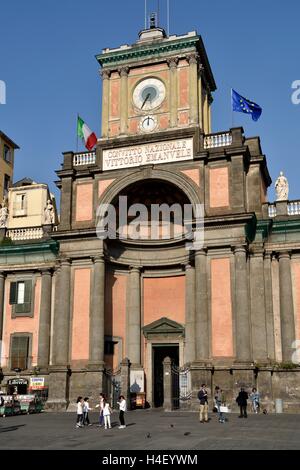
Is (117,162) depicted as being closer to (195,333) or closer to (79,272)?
(79,272)

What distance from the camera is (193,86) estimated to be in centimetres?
3522

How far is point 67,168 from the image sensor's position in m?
36.1

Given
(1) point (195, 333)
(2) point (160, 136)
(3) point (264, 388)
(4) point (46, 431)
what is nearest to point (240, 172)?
(2) point (160, 136)

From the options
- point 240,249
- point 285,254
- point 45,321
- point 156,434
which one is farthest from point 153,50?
point 156,434

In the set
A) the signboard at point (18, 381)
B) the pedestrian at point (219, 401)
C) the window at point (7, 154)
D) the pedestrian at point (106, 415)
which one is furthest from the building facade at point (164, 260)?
the window at point (7, 154)

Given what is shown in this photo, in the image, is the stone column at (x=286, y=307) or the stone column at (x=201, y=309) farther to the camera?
the stone column at (x=286, y=307)

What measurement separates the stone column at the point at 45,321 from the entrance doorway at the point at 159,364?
6522mm

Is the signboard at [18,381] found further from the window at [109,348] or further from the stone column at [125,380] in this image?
the stone column at [125,380]

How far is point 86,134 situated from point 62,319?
38.4 ft

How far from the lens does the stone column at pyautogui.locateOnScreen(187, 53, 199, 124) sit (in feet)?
114

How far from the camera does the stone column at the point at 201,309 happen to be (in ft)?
100
